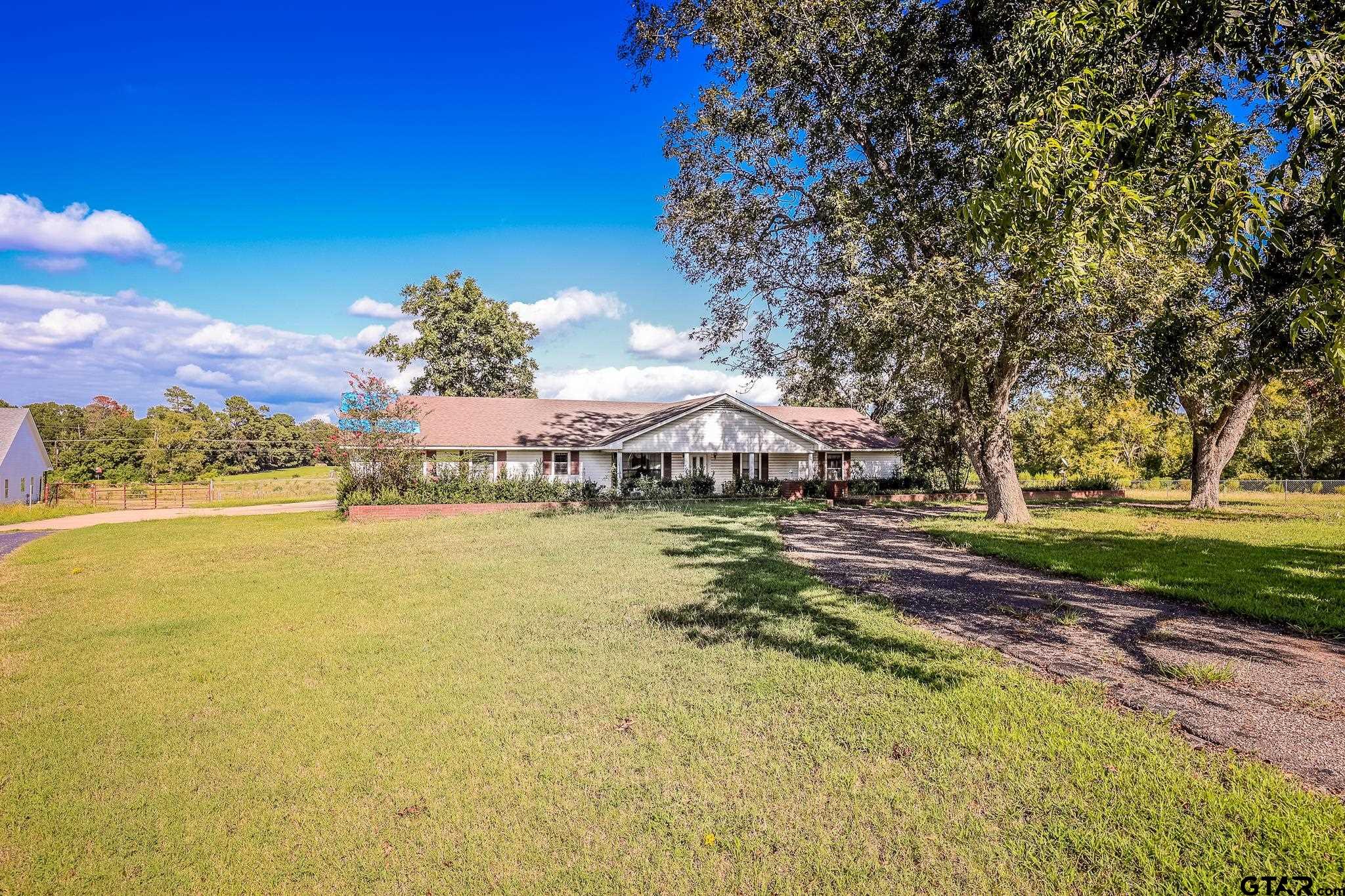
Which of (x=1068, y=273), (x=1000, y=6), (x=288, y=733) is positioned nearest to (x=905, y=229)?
(x=1000, y=6)

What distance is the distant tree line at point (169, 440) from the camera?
42719 mm

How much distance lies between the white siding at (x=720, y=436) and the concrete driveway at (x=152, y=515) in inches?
558

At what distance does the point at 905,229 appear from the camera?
15.0m

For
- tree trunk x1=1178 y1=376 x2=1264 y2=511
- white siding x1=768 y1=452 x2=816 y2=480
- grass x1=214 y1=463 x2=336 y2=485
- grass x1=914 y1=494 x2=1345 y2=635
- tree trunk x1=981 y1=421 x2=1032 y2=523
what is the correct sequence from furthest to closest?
grass x1=214 y1=463 x2=336 y2=485
white siding x1=768 y1=452 x2=816 y2=480
tree trunk x1=1178 y1=376 x2=1264 y2=511
tree trunk x1=981 y1=421 x2=1032 y2=523
grass x1=914 y1=494 x2=1345 y2=635

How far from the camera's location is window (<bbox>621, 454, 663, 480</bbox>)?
29.4 m

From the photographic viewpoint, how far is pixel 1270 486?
33531mm

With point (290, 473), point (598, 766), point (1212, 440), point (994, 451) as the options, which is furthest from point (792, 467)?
point (290, 473)

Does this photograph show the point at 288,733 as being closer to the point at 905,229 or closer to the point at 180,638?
the point at 180,638

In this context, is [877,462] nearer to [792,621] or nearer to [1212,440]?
[1212,440]

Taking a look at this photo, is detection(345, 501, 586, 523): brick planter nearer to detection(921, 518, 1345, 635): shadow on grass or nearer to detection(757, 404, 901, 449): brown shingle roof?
detection(757, 404, 901, 449): brown shingle roof

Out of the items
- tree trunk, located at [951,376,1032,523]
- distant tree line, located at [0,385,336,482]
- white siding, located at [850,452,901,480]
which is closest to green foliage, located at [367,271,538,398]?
distant tree line, located at [0,385,336,482]

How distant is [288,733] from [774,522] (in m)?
14.4

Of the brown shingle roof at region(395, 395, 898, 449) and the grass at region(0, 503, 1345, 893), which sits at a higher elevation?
the brown shingle roof at region(395, 395, 898, 449)

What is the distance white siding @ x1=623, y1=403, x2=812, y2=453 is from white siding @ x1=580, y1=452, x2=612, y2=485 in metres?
2.04
